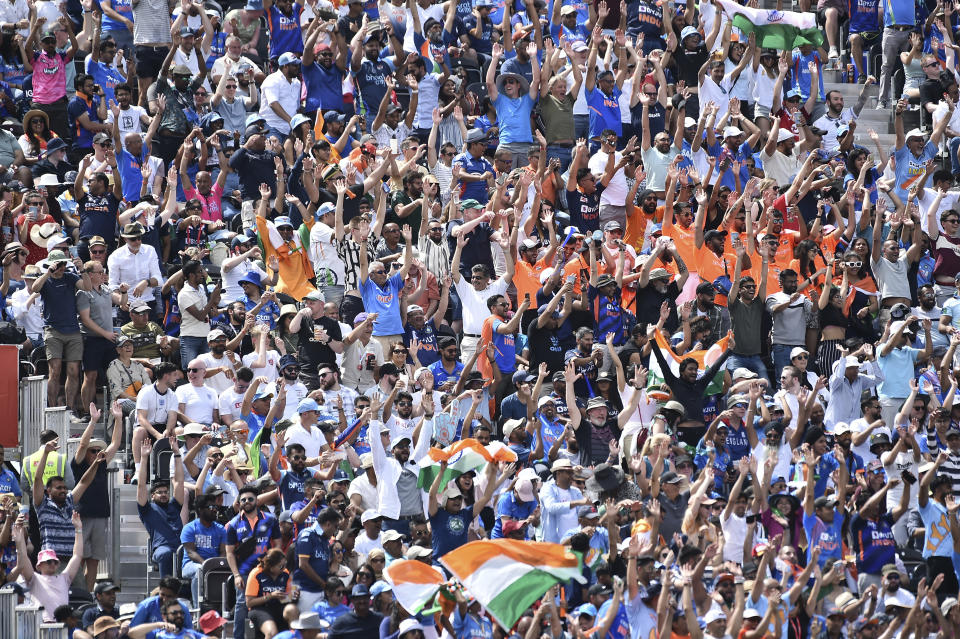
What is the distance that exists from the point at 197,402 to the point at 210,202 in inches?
156

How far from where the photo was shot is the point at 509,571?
62.1 feet

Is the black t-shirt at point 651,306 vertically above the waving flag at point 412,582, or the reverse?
the black t-shirt at point 651,306

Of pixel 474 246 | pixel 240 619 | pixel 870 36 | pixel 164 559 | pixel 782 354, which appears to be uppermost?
pixel 870 36

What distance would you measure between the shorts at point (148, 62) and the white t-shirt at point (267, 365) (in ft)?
17.8

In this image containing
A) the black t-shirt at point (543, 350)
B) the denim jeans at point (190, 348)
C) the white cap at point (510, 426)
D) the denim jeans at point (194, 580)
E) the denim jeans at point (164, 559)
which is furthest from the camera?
the black t-shirt at point (543, 350)

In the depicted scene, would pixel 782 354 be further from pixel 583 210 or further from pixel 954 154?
pixel 954 154

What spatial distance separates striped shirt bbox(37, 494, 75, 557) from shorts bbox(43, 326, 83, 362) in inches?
79.2

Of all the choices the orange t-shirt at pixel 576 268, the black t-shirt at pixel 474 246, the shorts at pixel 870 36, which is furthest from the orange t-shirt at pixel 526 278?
the shorts at pixel 870 36

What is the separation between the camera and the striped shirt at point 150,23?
1048 inches

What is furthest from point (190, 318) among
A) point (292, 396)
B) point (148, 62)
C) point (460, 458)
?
point (148, 62)

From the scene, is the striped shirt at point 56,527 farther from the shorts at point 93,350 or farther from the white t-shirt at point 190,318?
the white t-shirt at point 190,318

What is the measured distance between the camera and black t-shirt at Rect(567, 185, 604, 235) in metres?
25.1

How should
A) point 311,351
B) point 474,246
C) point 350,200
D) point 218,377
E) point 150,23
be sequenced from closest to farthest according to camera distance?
point 218,377 → point 311,351 → point 474,246 → point 350,200 → point 150,23

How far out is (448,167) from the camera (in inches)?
998
